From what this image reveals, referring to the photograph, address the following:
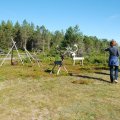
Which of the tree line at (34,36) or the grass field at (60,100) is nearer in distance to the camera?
the grass field at (60,100)

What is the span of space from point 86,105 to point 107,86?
443 cm

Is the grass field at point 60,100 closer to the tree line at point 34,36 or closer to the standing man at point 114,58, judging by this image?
the standing man at point 114,58

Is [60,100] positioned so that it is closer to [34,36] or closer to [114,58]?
[114,58]

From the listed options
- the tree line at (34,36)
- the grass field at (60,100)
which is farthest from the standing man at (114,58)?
the tree line at (34,36)

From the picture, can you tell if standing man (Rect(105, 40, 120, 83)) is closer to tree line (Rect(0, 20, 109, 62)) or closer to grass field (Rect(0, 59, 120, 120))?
grass field (Rect(0, 59, 120, 120))

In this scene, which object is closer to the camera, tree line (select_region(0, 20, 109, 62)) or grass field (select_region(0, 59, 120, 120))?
grass field (select_region(0, 59, 120, 120))

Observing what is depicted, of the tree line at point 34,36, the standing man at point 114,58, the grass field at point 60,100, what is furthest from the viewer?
the tree line at point 34,36

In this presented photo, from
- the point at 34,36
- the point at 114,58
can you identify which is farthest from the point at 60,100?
the point at 34,36

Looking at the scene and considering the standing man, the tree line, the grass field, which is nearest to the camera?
the grass field

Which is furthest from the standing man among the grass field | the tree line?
the tree line

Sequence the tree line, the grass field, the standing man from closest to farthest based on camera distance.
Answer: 1. the grass field
2. the standing man
3. the tree line

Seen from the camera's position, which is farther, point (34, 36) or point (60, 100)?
point (34, 36)

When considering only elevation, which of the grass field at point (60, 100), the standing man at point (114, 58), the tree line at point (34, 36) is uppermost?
the tree line at point (34, 36)

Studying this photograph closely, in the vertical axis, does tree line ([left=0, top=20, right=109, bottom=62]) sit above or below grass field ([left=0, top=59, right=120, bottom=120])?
above
